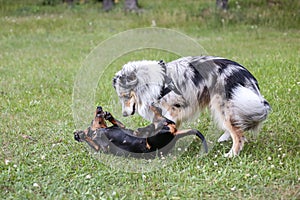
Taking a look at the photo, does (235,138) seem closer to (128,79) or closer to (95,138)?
(128,79)

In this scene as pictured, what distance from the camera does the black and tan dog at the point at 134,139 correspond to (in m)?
4.34

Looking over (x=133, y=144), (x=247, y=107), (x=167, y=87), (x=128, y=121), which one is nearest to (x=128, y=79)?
(x=167, y=87)

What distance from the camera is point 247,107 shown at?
4.30 metres

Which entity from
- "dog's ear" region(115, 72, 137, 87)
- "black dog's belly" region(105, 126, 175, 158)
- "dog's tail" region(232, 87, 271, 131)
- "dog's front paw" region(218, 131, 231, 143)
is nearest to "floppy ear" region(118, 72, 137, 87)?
"dog's ear" region(115, 72, 137, 87)

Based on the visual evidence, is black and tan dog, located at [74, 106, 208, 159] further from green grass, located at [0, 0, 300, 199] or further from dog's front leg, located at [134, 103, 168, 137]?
green grass, located at [0, 0, 300, 199]

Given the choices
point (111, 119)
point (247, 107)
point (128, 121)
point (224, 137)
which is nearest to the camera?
point (247, 107)

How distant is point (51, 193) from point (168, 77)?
155 centimetres

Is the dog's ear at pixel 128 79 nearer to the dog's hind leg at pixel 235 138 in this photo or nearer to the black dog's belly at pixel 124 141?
the black dog's belly at pixel 124 141

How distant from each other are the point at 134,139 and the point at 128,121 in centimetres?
91

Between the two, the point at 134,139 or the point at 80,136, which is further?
the point at 80,136

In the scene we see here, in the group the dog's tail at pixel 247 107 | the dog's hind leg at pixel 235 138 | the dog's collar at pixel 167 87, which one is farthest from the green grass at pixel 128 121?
the dog's collar at pixel 167 87

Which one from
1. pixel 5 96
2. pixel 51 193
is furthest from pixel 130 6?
pixel 51 193

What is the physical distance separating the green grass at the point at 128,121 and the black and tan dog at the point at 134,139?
0.16 metres

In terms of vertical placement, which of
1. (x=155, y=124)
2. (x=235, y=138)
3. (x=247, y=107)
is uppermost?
(x=247, y=107)
